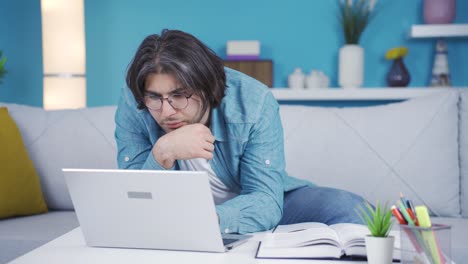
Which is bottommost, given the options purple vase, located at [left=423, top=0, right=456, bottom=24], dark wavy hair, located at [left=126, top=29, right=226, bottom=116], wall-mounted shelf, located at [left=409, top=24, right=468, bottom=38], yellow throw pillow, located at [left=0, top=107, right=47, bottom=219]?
yellow throw pillow, located at [left=0, top=107, right=47, bottom=219]

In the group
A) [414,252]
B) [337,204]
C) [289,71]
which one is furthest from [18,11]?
[414,252]

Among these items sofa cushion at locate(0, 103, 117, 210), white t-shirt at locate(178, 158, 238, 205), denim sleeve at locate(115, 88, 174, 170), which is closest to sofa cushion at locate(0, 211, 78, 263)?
sofa cushion at locate(0, 103, 117, 210)

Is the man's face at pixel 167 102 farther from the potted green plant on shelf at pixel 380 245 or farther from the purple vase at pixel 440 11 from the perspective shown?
the purple vase at pixel 440 11

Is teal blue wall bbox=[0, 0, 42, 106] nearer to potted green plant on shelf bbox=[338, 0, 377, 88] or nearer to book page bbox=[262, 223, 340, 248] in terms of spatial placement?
potted green plant on shelf bbox=[338, 0, 377, 88]

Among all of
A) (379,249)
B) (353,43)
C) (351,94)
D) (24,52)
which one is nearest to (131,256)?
(379,249)

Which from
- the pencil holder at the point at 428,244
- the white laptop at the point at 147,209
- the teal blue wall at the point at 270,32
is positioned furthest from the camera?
the teal blue wall at the point at 270,32

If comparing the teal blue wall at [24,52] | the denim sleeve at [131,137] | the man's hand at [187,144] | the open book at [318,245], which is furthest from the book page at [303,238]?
the teal blue wall at [24,52]

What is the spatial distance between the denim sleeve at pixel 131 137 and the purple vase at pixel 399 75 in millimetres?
2183

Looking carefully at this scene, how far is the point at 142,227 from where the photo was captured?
98cm

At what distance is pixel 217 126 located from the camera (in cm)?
147

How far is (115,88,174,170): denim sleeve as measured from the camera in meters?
1.50

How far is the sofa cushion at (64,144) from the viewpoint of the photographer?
2182 millimetres

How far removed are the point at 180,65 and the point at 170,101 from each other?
3.4 inches

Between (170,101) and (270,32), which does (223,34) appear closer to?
(270,32)
